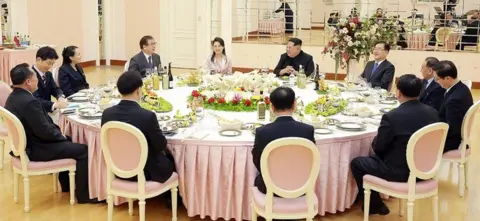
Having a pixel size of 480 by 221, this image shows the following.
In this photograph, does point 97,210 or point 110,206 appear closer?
point 110,206

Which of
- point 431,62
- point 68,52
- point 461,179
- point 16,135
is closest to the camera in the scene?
point 16,135

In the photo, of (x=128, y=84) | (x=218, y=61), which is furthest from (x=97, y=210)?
(x=218, y=61)

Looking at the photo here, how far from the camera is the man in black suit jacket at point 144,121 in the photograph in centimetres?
396

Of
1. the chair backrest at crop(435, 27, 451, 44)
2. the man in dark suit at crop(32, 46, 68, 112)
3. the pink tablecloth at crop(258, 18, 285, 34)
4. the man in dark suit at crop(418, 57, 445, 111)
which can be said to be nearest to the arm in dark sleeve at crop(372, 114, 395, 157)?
the man in dark suit at crop(418, 57, 445, 111)

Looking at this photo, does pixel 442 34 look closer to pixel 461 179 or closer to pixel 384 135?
pixel 461 179

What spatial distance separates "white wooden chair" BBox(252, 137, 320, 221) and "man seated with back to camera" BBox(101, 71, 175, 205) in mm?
813

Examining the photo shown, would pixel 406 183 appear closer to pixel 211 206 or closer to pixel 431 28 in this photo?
pixel 211 206

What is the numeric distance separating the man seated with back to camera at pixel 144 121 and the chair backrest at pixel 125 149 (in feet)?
0.37

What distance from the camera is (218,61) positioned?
25.1 ft

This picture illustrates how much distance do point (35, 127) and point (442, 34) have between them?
30.3ft

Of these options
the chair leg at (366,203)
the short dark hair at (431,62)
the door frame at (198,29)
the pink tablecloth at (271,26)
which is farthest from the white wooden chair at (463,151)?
the pink tablecloth at (271,26)

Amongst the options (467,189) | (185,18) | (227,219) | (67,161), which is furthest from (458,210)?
(185,18)

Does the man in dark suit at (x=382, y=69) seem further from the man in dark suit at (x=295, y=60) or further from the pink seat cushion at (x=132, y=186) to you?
the pink seat cushion at (x=132, y=186)

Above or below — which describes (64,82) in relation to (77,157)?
above
